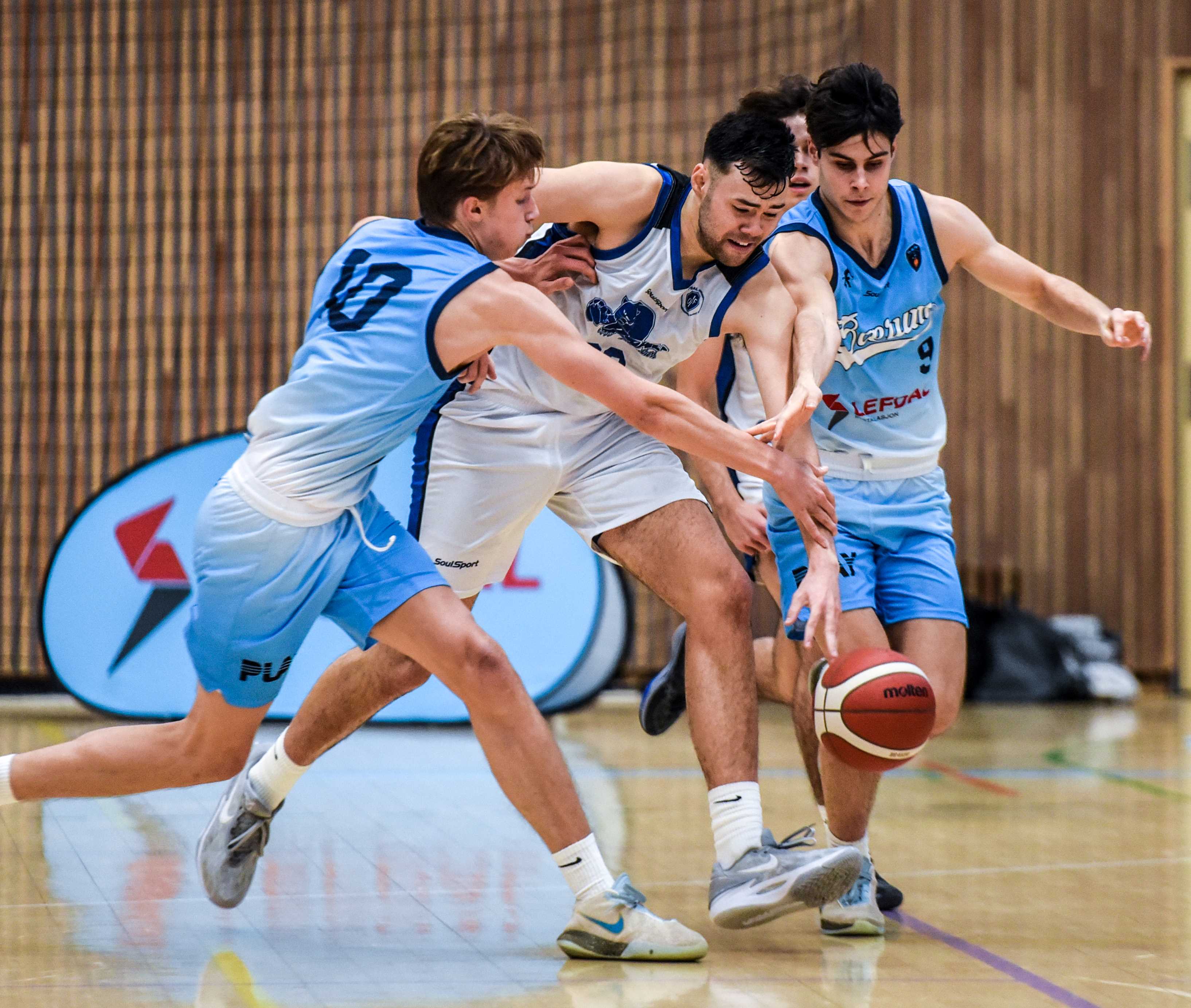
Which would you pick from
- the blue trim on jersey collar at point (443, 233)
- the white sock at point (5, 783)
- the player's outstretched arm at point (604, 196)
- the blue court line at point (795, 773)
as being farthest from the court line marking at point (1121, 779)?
the white sock at point (5, 783)

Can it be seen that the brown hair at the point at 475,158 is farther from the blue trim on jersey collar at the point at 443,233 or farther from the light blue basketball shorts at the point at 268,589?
the light blue basketball shorts at the point at 268,589

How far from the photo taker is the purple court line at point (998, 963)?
262 centimetres

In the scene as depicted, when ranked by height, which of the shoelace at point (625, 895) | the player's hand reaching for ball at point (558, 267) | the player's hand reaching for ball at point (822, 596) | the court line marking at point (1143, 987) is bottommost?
the court line marking at point (1143, 987)

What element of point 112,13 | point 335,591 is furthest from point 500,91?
point 335,591

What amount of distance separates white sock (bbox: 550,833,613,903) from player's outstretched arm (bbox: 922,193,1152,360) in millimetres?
1587

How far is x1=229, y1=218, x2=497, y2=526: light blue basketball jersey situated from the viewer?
2.84 m

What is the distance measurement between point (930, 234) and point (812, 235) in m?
0.28

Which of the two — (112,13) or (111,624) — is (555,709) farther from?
(112,13)

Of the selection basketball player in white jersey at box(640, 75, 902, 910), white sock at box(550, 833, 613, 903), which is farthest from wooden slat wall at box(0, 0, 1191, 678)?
white sock at box(550, 833, 613, 903)

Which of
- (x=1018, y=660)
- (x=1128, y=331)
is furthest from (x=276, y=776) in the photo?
(x=1018, y=660)

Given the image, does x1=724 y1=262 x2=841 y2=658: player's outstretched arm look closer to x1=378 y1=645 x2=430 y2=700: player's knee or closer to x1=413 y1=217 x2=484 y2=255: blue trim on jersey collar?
x1=413 y1=217 x2=484 y2=255: blue trim on jersey collar

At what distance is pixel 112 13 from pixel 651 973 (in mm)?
7166

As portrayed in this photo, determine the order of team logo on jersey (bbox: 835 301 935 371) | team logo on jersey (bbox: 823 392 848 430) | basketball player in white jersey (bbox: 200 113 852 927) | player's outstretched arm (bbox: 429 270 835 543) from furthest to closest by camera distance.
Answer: team logo on jersey (bbox: 823 392 848 430) → team logo on jersey (bbox: 835 301 935 371) → basketball player in white jersey (bbox: 200 113 852 927) → player's outstretched arm (bbox: 429 270 835 543)

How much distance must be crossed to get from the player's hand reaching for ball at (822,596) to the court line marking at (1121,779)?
8.48ft
